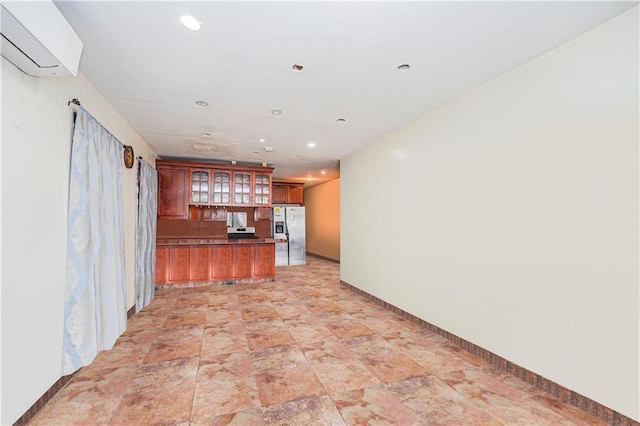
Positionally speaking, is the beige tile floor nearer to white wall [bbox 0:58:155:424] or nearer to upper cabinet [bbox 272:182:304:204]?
white wall [bbox 0:58:155:424]

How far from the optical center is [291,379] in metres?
2.48

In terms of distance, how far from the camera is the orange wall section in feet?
29.3

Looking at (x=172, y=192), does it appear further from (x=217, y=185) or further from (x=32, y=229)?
(x=32, y=229)

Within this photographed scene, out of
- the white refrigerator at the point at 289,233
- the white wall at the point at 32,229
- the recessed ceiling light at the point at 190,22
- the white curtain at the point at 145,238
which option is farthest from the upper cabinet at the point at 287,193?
the recessed ceiling light at the point at 190,22

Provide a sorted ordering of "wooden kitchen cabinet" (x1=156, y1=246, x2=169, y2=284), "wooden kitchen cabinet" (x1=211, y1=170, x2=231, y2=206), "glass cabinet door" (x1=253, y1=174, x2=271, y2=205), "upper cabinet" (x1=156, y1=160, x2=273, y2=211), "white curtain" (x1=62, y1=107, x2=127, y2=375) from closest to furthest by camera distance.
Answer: "white curtain" (x1=62, y1=107, x2=127, y2=375) < "wooden kitchen cabinet" (x1=156, y1=246, x2=169, y2=284) < "upper cabinet" (x1=156, y1=160, x2=273, y2=211) < "wooden kitchen cabinet" (x1=211, y1=170, x2=231, y2=206) < "glass cabinet door" (x1=253, y1=174, x2=271, y2=205)

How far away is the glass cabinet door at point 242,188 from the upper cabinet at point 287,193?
253 cm

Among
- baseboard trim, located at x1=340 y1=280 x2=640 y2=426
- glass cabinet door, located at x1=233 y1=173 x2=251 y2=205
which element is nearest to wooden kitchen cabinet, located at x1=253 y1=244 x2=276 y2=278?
glass cabinet door, located at x1=233 y1=173 x2=251 y2=205

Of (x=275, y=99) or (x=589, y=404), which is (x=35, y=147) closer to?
(x=275, y=99)

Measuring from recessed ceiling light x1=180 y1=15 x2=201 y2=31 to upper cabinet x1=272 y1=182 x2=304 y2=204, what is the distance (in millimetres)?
7087

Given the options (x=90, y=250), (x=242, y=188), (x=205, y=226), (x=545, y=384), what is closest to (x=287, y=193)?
(x=242, y=188)

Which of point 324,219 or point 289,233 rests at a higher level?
point 324,219

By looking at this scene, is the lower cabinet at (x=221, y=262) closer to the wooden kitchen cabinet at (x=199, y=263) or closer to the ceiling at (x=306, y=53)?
the wooden kitchen cabinet at (x=199, y=263)

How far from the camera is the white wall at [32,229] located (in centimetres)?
174

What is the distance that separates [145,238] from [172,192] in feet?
5.75
